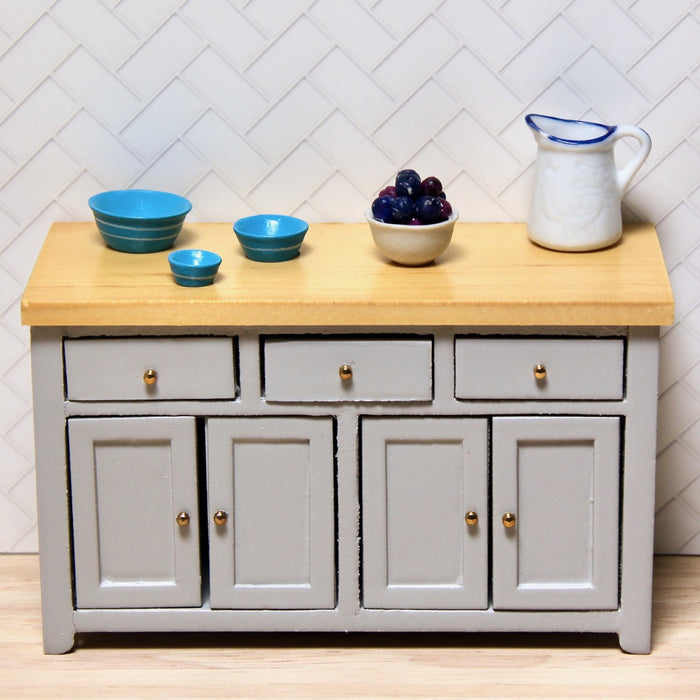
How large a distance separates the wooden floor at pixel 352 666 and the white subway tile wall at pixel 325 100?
0.86 metres

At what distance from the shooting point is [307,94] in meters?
3.39

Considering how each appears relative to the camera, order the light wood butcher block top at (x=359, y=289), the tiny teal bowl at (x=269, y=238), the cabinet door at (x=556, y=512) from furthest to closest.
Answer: the tiny teal bowl at (x=269, y=238), the cabinet door at (x=556, y=512), the light wood butcher block top at (x=359, y=289)

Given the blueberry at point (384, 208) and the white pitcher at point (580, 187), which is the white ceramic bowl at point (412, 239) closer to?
the blueberry at point (384, 208)

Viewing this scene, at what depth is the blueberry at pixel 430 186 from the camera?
3145 mm

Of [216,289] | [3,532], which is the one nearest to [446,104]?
[216,289]

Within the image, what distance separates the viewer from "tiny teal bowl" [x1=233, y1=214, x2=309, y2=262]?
3184 mm

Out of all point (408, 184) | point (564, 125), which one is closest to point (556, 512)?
point (408, 184)

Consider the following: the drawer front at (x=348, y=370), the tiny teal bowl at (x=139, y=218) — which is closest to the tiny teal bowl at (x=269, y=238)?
the tiny teal bowl at (x=139, y=218)

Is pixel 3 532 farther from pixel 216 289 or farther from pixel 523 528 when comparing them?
pixel 523 528

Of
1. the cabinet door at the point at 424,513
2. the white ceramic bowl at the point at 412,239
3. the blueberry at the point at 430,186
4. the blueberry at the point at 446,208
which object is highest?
the blueberry at the point at 430,186

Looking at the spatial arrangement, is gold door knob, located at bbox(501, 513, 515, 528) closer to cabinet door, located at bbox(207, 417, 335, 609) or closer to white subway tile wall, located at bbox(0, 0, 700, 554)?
cabinet door, located at bbox(207, 417, 335, 609)

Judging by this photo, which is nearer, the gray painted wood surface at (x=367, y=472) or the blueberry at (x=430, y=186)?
the gray painted wood surface at (x=367, y=472)

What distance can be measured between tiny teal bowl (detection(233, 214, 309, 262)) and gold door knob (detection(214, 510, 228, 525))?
56cm

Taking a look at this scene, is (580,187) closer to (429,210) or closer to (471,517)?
(429,210)
